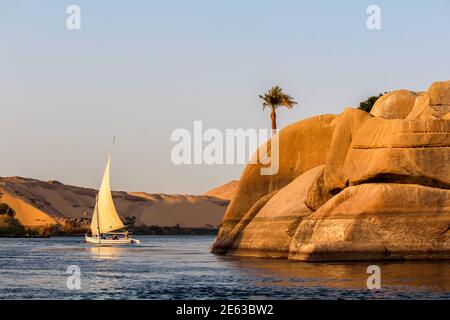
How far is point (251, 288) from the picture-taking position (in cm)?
3956

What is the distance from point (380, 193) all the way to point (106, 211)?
5767cm

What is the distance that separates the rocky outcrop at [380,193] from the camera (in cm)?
5100

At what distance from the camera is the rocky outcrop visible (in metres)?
51.0

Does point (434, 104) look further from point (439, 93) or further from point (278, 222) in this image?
point (278, 222)

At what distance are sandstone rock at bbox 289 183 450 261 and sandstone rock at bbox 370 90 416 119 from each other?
352 inches

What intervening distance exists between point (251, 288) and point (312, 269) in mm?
9130

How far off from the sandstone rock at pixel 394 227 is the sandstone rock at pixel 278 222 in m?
9.16

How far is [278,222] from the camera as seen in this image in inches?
A: 2445
